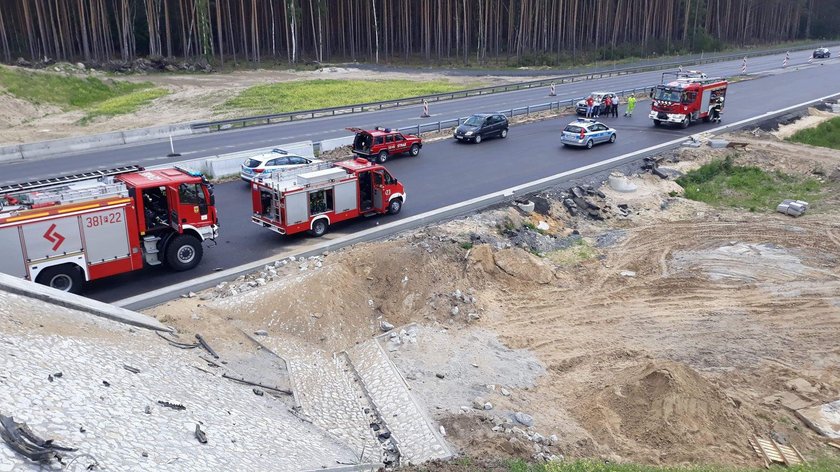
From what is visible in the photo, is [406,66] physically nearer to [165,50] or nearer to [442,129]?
[165,50]

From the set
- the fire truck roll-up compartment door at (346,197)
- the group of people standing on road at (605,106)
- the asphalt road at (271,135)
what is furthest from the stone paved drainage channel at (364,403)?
the group of people standing on road at (605,106)

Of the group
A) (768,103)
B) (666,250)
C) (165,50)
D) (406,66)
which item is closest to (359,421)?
(666,250)

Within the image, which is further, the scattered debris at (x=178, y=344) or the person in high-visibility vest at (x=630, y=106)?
the person in high-visibility vest at (x=630, y=106)

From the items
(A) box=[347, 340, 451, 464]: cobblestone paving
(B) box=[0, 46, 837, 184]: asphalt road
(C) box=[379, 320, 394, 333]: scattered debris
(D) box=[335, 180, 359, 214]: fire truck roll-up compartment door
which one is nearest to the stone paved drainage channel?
(A) box=[347, 340, 451, 464]: cobblestone paving

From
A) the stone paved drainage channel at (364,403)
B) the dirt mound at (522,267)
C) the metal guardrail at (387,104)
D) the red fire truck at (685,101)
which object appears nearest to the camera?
the stone paved drainage channel at (364,403)

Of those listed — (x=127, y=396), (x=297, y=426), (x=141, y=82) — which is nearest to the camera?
(x=127, y=396)

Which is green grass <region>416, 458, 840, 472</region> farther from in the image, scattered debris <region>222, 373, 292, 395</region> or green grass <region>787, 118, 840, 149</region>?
green grass <region>787, 118, 840, 149</region>

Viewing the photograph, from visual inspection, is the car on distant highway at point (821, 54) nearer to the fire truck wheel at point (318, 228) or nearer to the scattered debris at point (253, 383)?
the fire truck wheel at point (318, 228)
